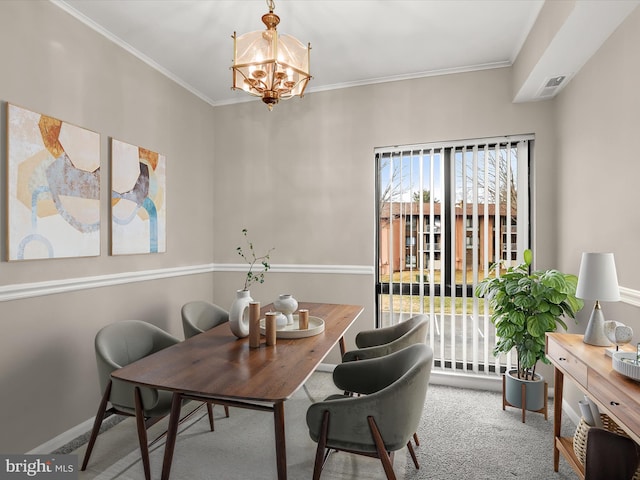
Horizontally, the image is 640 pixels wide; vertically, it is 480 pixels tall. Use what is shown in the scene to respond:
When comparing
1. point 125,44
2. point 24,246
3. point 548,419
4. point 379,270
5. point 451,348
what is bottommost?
point 548,419

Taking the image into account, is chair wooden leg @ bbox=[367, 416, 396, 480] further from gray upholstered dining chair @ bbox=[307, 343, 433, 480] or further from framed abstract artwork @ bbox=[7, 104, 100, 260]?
framed abstract artwork @ bbox=[7, 104, 100, 260]

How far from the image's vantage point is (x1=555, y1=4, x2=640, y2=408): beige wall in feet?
6.59

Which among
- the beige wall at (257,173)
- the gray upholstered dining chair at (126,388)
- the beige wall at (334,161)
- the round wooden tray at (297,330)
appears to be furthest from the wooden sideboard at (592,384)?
the gray upholstered dining chair at (126,388)

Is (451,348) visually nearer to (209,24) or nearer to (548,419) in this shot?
(548,419)

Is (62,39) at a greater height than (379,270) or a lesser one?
greater

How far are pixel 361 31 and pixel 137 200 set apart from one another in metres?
2.18

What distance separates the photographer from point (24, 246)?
2.19m

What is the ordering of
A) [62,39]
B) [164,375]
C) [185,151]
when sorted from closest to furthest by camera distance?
[164,375] < [62,39] < [185,151]

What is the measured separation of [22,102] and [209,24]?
1300mm

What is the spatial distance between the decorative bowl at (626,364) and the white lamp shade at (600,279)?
0.96ft

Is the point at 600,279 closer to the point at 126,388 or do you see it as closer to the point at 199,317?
the point at 126,388

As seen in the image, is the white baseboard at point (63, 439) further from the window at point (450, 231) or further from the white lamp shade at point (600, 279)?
the white lamp shade at point (600, 279)

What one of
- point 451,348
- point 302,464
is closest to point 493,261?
point 451,348

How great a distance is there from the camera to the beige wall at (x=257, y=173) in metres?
2.20
